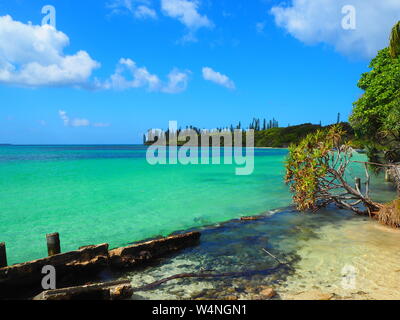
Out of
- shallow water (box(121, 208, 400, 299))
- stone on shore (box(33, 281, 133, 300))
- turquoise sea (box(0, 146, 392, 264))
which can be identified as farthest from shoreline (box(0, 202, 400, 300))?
turquoise sea (box(0, 146, 392, 264))

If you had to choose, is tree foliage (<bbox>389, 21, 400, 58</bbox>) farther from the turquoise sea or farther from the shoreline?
the shoreline

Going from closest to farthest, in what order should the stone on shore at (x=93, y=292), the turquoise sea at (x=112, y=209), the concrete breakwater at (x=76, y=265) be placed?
the stone on shore at (x=93, y=292)
the concrete breakwater at (x=76, y=265)
the turquoise sea at (x=112, y=209)

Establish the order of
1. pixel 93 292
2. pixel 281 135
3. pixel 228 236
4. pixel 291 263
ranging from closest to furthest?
pixel 93 292 < pixel 291 263 < pixel 228 236 < pixel 281 135

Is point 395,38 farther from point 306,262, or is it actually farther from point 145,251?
point 145,251

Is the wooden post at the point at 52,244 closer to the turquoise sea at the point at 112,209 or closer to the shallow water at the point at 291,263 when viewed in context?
the shallow water at the point at 291,263

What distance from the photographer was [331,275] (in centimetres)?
643

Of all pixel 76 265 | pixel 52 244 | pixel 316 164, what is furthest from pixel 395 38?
pixel 52 244

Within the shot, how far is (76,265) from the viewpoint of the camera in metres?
6.26

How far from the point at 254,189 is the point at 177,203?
6.92m

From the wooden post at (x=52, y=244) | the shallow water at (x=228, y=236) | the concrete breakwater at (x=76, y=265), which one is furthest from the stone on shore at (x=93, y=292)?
the wooden post at (x=52, y=244)

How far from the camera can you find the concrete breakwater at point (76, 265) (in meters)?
5.50

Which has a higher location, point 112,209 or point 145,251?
point 145,251
